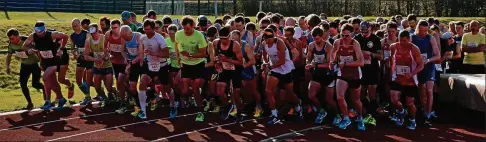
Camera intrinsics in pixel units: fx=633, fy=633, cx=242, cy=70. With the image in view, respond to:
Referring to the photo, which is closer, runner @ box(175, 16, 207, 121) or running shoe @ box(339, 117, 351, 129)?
running shoe @ box(339, 117, 351, 129)

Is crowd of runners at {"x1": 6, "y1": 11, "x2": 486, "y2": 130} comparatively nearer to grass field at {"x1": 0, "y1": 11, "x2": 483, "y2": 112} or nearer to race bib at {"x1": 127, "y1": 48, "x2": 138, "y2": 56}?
race bib at {"x1": 127, "y1": 48, "x2": 138, "y2": 56}

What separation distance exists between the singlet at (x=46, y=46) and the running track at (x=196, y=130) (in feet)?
3.98

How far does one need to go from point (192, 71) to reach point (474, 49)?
20.6 ft

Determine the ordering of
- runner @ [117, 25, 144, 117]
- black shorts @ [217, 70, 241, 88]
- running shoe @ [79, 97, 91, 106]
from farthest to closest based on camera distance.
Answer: running shoe @ [79, 97, 91, 106], runner @ [117, 25, 144, 117], black shorts @ [217, 70, 241, 88]

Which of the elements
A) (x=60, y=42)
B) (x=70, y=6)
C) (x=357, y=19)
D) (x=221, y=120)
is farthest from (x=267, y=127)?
(x=70, y=6)

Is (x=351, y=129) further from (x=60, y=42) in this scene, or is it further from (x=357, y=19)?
(x=60, y=42)

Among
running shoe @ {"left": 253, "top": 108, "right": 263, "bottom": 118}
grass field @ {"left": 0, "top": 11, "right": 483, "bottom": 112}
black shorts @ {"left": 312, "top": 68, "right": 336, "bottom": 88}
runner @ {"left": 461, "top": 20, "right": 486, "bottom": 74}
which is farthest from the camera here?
grass field @ {"left": 0, "top": 11, "right": 483, "bottom": 112}

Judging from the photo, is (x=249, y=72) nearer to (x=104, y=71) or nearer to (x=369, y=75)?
(x=369, y=75)

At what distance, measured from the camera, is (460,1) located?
35.5 meters

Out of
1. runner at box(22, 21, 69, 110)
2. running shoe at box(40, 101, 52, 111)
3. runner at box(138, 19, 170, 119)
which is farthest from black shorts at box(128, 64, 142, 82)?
running shoe at box(40, 101, 52, 111)

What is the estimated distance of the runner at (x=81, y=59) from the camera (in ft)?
44.0

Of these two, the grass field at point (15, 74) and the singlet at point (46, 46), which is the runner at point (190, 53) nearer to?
the singlet at point (46, 46)

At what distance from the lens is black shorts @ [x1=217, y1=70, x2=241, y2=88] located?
11.2 metres

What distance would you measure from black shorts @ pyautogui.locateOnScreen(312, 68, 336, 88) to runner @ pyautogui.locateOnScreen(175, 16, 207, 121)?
80.3 inches
